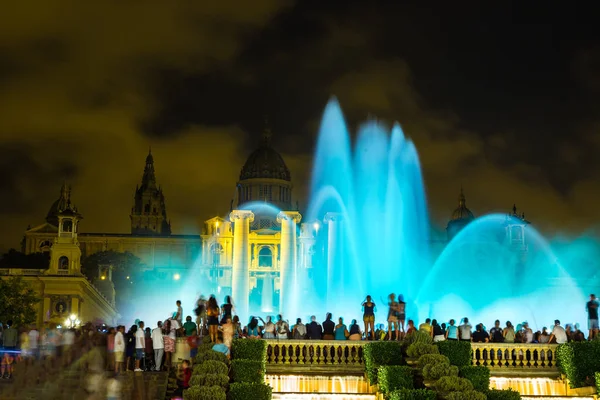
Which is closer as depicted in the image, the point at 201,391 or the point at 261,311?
the point at 201,391

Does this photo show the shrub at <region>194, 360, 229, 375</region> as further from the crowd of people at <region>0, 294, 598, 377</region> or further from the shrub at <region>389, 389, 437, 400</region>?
the shrub at <region>389, 389, 437, 400</region>

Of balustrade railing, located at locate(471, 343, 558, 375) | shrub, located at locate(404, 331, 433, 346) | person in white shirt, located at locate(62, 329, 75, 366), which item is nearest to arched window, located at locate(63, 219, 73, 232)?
person in white shirt, located at locate(62, 329, 75, 366)

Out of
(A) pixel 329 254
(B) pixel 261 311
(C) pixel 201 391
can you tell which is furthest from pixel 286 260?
(C) pixel 201 391

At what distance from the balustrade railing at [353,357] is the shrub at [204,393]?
267 inches

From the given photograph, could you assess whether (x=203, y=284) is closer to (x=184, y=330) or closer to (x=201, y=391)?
(x=184, y=330)

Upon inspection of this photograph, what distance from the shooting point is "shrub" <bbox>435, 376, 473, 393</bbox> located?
93.6 feet

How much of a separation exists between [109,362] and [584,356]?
14.0m

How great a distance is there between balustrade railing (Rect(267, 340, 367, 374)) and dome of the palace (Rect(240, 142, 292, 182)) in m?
149

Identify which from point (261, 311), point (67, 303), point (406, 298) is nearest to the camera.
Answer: point (406, 298)

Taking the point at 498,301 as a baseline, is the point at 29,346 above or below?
below

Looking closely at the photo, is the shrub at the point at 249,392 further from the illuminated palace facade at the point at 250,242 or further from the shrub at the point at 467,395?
the illuminated palace facade at the point at 250,242

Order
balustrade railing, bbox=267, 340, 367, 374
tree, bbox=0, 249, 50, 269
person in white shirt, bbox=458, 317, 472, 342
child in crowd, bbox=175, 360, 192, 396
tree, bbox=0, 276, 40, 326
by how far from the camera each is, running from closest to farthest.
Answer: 1. child in crowd, bbox=175, 360, 192, 396
2. balustrade railing, bbox=267, 340, 367, 374
3. person in white shirt, bbox=458, 317, 472, 342
4. tree, bbox=0, 276, 40, 326
5. tree, bbox=0, 249, 50, 269

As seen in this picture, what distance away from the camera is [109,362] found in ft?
109

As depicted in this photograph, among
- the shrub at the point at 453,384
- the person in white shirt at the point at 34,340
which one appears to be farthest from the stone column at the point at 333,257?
the shrub at the point at 453,384
